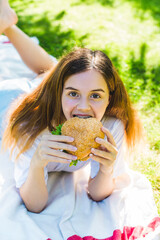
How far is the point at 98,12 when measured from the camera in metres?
6.74

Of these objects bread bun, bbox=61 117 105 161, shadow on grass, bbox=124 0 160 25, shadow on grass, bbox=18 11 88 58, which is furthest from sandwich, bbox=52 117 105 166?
shadow on grass, bbox=124 0 160 25

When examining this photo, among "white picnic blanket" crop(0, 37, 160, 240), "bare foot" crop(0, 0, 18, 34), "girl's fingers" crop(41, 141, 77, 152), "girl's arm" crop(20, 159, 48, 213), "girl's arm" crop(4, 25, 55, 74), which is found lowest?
"white picnic blanket" crop(0, 37, 160, 240)

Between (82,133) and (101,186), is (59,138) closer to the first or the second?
(82,133)

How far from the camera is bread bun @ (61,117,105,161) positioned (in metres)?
2.05

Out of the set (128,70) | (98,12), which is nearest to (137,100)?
(128,70)

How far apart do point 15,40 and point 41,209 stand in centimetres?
228

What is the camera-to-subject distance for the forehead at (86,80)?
2294 millimetres

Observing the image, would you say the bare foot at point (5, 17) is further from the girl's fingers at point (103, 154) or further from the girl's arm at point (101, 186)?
the girl's fingers at point (103, 154)

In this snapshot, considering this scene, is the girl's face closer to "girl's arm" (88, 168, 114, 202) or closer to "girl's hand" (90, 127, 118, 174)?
"girl's hand" (90, 127, 118, 174)

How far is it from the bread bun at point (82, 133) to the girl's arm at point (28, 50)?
6.41 feet

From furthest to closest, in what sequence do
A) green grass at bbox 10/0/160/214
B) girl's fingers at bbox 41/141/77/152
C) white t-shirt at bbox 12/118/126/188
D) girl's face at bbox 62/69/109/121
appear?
green grass at bbox 10/0/160/214 < white t-shirt at bbox 12/118/126/188 < girl's face at bbox 62/69/109/121 < girl's fingers at bbox 41/141/77/152

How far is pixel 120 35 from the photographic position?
19.4 ft

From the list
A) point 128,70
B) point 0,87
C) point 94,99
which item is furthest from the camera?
point 128,70

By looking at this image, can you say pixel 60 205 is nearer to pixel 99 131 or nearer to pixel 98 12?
pixel 99 131
